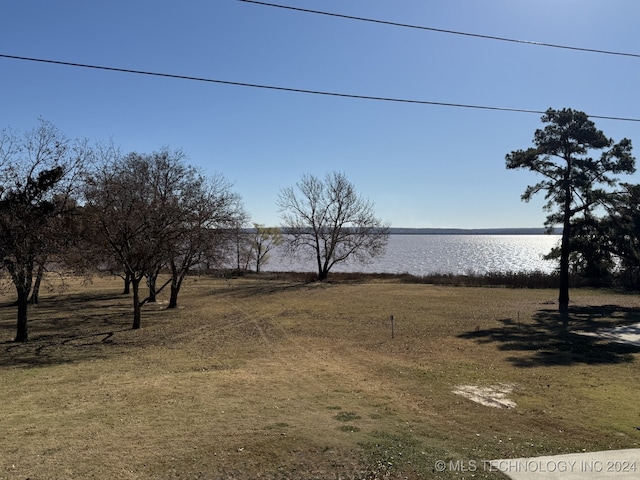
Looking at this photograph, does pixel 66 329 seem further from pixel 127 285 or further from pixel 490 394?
pixel 490 394

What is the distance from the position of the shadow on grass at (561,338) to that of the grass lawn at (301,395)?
11cm

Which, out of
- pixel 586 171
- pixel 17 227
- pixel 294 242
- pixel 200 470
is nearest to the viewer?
pixel 200 470

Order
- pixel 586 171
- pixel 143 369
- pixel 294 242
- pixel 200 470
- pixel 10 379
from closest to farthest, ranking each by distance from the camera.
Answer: pixel 200 470, pixel 10 379, pixel 143 369, pixel 586 171, pixel 294 242

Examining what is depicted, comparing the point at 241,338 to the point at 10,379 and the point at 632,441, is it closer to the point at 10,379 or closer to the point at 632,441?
the point at 10,379

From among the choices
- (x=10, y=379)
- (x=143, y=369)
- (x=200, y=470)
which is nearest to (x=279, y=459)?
(x=200, y=470)

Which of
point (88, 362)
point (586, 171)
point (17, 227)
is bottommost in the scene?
point (88, 362)

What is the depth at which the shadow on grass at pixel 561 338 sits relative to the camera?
1420 centimetres

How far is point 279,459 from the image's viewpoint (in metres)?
6.04

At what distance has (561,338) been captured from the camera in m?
17.8

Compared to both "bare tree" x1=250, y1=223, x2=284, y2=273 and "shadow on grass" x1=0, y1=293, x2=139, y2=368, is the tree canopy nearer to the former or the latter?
"shadow on grass" x1=0, y1=293, x2=139, y2=368

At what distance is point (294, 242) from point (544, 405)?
4621 centimetres

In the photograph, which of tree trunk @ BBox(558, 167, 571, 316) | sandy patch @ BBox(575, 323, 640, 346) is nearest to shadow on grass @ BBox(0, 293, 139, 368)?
sandy patch @ BBox(575, 323, 640, 346)

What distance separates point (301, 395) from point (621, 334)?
52.2 feet

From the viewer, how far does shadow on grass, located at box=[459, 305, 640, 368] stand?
46.6 feet
